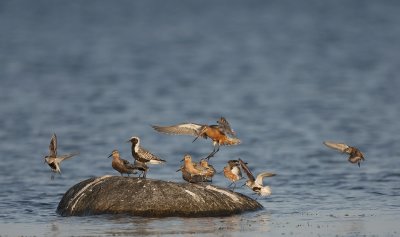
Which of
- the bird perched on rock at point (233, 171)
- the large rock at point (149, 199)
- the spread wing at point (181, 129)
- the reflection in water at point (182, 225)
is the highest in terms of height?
the spread wing at point (181, 129)

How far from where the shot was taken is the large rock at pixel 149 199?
17125 mm

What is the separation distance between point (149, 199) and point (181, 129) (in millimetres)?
1584

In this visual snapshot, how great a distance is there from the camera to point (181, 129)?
18.2 m

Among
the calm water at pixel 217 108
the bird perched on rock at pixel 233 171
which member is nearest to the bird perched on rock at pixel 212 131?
the bird perched on rock at pixel 233 171

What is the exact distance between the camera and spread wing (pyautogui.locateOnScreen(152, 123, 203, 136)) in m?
18.1

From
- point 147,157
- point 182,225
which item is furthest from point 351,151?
point 182,225

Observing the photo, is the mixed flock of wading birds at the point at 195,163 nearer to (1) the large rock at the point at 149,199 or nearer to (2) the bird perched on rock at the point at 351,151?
(1) the large rock at the point at 149,199

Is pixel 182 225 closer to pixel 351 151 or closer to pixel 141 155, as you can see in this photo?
pixel 141 155

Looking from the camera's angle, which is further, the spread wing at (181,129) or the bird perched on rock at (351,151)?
the bird perched on rock at (351,151)

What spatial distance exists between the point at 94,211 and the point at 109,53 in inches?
1644

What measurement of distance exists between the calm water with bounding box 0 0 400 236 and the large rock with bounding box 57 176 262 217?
12.0 inches

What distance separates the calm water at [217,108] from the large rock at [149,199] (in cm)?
31

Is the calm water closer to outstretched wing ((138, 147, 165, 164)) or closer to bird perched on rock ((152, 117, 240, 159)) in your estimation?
outstretched wing ((138, 147, 165, 164))

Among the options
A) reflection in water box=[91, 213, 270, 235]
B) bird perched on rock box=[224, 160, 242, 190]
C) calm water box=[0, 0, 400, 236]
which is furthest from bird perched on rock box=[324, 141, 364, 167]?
reflection in water box=[91, 213, 270, 235]
